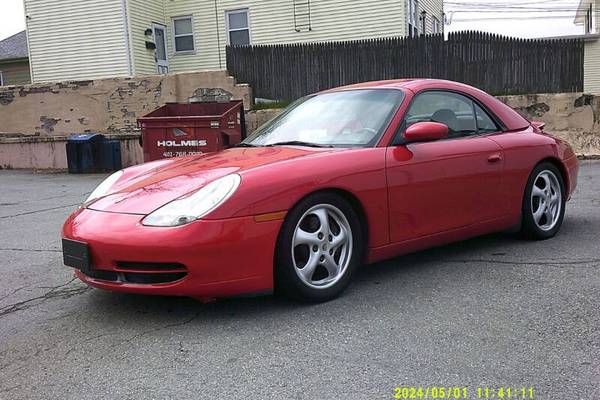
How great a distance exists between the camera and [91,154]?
13.6m

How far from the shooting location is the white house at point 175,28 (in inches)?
747

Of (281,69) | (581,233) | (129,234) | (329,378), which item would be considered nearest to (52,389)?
(129,234)

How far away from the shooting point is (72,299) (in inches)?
158

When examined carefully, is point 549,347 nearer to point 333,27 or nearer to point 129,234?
point 129,234

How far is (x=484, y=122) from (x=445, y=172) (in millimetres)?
902

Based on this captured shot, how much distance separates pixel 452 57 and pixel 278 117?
9255mm

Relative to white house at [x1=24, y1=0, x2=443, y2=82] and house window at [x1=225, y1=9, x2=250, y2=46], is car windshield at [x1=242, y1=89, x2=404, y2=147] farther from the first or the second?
house window at [x1=225, y1=9, x2=250, y2=46]

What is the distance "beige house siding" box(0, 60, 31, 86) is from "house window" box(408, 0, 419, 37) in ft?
56.7

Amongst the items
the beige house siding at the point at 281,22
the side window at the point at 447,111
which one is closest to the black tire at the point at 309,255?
the side window at the point at 447,111

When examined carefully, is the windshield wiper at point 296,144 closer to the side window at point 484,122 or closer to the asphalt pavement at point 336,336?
the asphalt pavement at point 336,336

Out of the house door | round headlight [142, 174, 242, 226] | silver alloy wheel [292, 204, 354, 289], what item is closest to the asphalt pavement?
silver alloy wheel [292, 204, 354, 289]

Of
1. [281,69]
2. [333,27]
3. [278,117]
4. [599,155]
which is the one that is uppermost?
[333,27]

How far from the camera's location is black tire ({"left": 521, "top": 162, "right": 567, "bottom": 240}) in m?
4.95

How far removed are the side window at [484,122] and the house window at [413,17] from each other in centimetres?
1516
